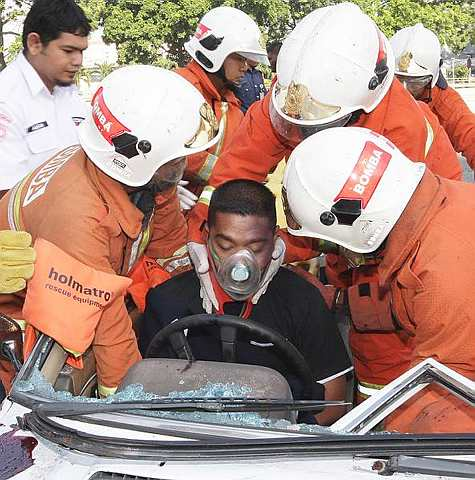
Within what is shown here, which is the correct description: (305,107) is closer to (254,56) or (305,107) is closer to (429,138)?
(429,138)

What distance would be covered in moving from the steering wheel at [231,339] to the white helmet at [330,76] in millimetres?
991

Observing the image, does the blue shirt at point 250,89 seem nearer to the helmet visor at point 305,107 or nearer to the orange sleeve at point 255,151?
the orange sleeve at point 255,151

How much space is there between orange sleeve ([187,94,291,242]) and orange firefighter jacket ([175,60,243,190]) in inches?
32.9

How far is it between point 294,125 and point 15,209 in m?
1.12

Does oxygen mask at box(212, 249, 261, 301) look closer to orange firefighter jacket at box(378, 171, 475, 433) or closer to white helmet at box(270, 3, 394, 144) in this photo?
orange firefighter jacket at box(378, 171, 475, 433)

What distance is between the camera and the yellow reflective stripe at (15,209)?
8.43 ft

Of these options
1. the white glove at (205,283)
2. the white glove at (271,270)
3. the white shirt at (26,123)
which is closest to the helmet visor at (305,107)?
the white glove at (271,270)

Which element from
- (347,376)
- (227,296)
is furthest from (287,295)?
(347,376)

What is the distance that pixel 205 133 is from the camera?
2697 millimetres

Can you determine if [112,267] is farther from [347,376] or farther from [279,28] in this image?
[279,28]

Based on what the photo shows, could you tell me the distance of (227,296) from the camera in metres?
2.64

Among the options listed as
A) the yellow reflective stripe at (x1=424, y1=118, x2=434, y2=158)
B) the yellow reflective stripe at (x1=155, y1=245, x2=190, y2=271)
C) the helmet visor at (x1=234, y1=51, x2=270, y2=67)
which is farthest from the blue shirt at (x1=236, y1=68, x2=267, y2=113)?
the yellow reflective stripe at (x1=155, y1=245, x2=190, y2=271)

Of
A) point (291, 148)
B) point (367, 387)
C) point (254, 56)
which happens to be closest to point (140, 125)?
point (291, 148)

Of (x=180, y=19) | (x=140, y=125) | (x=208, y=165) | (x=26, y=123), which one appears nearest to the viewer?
(x=140, y=125)
